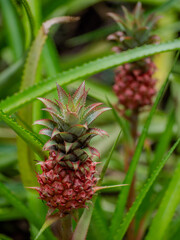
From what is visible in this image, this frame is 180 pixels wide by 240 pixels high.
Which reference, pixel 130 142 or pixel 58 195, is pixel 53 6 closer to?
pixel 130 142

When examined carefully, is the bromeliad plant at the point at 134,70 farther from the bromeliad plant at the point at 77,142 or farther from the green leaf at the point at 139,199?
the green leaf at the point at 139,199

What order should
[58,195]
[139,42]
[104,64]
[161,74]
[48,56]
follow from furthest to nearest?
[161,74] → [48,56] → [139,42] → [104,64] → [58,195]

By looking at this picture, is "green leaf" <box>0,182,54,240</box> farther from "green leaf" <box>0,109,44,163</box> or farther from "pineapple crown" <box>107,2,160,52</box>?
"pineapple crown" <box>107,2,160,52</box>

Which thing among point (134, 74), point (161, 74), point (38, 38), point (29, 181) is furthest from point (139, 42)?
point (161, 74)

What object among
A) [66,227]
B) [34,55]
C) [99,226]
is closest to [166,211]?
[99,226]

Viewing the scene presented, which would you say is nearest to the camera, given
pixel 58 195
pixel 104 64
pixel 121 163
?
pixel 58 195

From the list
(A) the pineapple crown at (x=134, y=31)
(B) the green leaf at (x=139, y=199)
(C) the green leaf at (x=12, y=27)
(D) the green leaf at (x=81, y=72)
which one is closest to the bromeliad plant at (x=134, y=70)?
(A) the pineapple crown at (x=134, y=31)

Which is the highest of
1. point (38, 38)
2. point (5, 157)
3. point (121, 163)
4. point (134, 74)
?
point (38, 38)
